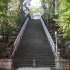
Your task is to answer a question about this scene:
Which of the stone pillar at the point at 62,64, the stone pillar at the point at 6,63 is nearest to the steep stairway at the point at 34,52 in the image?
the stone pillar at the point at 62,64

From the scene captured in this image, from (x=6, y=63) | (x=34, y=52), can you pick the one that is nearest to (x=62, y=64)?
(x=34, y=52)

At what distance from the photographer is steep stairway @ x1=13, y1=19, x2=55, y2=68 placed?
2019 centimetres

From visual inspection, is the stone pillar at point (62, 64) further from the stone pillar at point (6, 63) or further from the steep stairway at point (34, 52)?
the stone pillar at point (6, 63)

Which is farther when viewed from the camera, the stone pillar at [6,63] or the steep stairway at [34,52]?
the steep stairway at [34,52]

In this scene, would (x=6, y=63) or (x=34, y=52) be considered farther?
(x=34, y=52)

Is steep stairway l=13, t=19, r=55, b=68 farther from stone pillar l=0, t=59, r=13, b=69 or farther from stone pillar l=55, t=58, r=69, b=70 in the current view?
stone pillar l=0, t=59, r=13, b=69

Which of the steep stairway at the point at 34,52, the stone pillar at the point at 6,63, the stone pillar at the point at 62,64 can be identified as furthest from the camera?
the steep stairway at the point at 34,52

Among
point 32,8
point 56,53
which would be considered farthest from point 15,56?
point 32,8

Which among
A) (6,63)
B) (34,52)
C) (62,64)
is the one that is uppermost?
(34,52)

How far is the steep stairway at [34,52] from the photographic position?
20188mm

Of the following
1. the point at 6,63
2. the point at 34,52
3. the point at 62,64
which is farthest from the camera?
the point at 34,52

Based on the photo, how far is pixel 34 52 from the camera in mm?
22250

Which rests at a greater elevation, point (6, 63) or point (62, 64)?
point (6, 63)

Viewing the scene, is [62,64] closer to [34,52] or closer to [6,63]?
[34,52]
